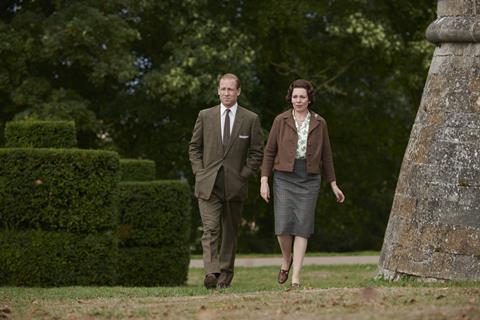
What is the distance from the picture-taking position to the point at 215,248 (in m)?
10.6

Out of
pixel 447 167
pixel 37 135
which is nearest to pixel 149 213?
pixel 37 135

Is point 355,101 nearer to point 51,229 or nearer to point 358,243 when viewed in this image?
point 358,243

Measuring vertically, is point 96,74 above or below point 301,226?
above

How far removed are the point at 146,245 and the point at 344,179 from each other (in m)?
15.2

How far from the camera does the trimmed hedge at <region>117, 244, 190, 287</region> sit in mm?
15398

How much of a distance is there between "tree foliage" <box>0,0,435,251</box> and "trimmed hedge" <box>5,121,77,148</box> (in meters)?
7.54

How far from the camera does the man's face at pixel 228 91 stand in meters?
10.4

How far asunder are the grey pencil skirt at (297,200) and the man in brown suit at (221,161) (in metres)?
0.42

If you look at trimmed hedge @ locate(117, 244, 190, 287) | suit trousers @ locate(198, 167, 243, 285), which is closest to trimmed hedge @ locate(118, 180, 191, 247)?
trimmed hedge @ locate(117, 244, 190, 287)

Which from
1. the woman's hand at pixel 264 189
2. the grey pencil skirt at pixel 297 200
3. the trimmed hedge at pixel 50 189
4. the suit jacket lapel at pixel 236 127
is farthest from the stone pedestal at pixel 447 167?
the trimmed hedge at pixel 50 189

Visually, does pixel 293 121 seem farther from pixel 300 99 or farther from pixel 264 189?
pixel 264 189

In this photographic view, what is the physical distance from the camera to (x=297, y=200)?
10344 millimetres

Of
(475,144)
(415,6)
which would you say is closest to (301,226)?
(475,144)

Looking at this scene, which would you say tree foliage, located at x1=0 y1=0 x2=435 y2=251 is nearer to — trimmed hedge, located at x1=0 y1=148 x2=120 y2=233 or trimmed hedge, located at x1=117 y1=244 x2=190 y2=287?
trimmed hedge, located at x1=117 y1=244 x2=190 y2=287
